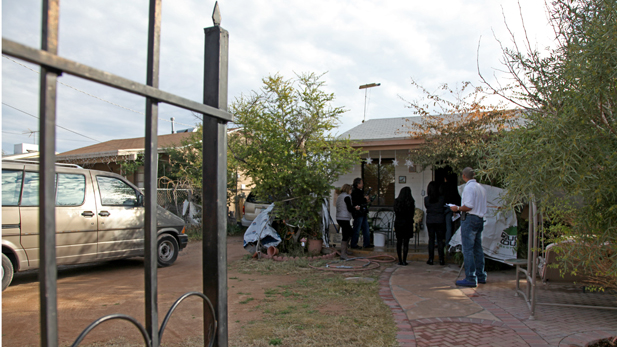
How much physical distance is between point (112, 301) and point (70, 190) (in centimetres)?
228

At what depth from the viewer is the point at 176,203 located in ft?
46.3

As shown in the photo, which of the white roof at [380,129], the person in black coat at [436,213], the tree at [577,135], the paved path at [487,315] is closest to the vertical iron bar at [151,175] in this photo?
the tree at [577,135]

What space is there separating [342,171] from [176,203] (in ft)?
25.0

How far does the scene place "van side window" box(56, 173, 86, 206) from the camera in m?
6.50

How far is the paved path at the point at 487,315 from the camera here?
3947 millimetres

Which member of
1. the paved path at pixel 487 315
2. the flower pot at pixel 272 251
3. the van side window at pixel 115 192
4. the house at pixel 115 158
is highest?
the house at pixel 115 158

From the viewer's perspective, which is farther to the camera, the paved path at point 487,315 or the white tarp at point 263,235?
the white tarp at point 263,235

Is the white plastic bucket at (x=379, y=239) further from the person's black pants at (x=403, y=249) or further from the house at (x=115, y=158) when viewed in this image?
the house at (x=115, y=158)

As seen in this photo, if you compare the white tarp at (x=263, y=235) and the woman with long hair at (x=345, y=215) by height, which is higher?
the woman with long hair at (x=345, y=215)

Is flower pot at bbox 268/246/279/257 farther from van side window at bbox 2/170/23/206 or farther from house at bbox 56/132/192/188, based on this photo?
house at bbox 56/132/192/188

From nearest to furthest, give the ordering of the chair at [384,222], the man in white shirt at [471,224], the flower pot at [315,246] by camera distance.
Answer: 1. the man in white shirt at [471,224]
2. the flower pot at [315,246]
3. the chair at [384,222]

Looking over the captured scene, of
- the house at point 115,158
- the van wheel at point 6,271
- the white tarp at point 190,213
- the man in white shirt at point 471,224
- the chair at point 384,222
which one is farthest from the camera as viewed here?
the house at point 115,158

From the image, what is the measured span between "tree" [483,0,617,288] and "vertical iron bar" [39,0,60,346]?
272 cm

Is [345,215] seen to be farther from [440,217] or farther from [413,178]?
[413,178]
